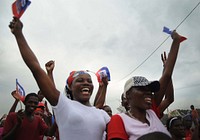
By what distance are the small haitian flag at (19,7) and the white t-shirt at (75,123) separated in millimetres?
866

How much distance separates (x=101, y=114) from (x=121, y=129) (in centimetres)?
A: 53

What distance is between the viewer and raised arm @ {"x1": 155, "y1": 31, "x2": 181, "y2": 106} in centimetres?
242

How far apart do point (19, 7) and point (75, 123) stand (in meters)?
1.19

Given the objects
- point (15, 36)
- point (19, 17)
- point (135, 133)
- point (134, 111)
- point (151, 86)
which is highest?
point (19, 17)

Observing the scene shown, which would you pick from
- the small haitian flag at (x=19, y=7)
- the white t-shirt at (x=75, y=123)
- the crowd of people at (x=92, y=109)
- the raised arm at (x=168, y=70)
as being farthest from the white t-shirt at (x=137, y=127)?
the small haitian flag at (x=19, y=7)

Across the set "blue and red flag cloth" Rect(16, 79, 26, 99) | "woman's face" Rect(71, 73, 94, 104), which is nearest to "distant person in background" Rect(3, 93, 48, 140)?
"blue and red flag cloth" Rect(16, 79, 26, 99)

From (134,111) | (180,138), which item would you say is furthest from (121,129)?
(180,138)

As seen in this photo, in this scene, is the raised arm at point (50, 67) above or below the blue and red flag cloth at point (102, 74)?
below

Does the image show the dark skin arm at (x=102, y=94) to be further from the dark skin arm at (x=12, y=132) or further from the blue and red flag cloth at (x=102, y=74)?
the dark skin arm at (x=12, y=132)

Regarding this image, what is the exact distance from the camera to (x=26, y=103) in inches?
167

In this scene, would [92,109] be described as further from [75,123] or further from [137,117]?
[137,117]

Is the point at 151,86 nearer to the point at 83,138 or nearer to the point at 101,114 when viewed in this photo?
the point at 101,114

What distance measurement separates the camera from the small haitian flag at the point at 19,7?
6.76 ft

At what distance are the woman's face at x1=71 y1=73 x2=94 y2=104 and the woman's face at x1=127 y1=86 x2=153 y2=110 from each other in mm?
487
